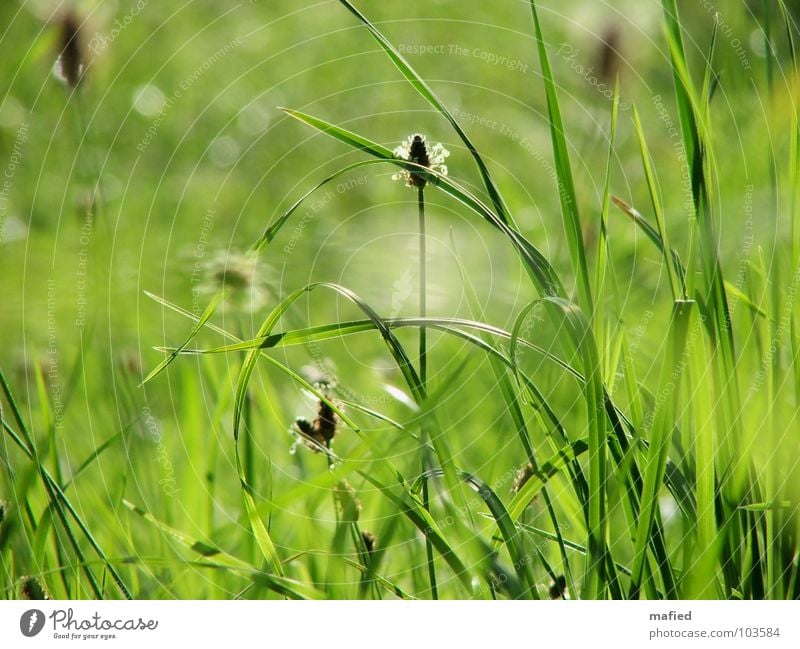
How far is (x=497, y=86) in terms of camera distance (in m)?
1.18

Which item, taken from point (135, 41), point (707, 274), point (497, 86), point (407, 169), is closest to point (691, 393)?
point (707, 274)

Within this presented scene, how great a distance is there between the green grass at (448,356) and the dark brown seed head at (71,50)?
0.9 inches

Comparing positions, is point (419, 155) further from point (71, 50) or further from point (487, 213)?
point (71, 50)

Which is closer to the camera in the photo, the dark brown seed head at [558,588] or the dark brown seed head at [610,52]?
the dark brown seed head at [558,588]

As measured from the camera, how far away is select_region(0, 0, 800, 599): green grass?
0.47m

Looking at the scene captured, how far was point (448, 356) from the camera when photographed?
0.92 m

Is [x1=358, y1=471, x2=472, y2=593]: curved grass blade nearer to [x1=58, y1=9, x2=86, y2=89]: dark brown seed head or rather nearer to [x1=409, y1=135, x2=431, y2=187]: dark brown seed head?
[x1=409, y1=135, x2=431, y2=187]: dark brown seed head

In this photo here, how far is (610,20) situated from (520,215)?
417mm

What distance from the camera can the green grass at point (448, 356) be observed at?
47cm
